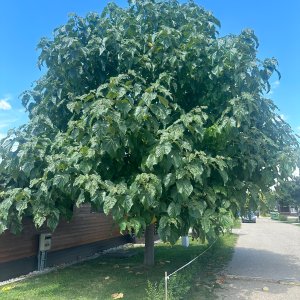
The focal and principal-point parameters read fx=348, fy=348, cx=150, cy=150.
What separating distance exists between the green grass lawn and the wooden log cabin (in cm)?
65

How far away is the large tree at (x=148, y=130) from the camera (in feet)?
19.8

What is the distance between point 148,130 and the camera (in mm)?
6422

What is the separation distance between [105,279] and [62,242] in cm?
293

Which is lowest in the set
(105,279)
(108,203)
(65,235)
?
(105,279)

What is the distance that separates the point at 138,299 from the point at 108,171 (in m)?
2.48

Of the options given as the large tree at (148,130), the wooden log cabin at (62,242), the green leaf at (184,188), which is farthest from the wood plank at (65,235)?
the green leaf at (184,188)

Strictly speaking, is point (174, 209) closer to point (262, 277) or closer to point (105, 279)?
point (105, 279)

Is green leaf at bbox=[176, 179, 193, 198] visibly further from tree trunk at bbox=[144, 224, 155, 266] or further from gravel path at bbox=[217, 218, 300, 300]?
tree trunk at bbox=[144, 224, 155, 266]

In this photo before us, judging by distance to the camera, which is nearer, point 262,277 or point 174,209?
point 174,209

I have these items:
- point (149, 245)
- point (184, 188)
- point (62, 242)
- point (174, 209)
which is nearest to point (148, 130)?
point (184, 188)

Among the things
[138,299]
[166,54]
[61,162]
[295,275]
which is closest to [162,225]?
[138,299]

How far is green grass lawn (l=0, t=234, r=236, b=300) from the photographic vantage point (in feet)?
22.7

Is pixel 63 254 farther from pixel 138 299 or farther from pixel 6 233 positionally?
pixel 138 299

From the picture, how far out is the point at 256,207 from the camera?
715cm
